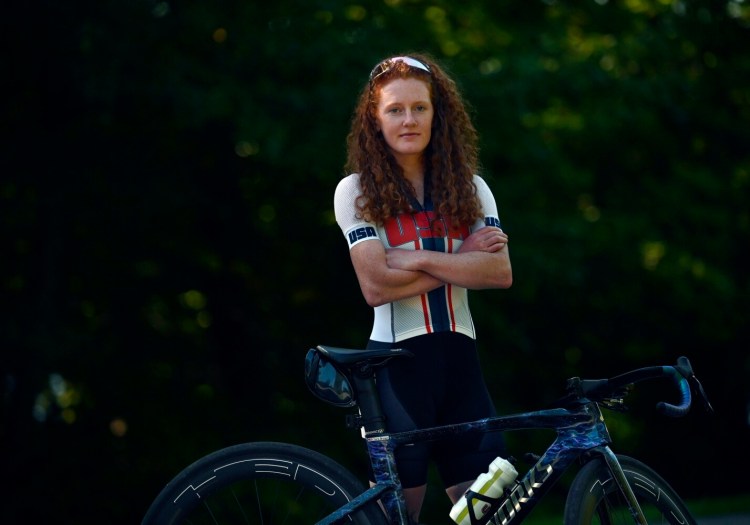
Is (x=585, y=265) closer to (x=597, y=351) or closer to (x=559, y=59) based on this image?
(x=559, y=59)

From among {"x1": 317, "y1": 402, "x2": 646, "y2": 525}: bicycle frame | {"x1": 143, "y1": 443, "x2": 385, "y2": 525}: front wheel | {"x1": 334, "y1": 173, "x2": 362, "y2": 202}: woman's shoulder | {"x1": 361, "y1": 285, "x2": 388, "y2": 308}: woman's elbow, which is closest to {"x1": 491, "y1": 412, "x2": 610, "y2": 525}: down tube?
{"x1": 317, "y1": 402, "x2": 646, "y2": 525}: bicycle frame

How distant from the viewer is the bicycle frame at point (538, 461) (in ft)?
9.66

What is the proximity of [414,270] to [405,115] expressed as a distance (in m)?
0.43

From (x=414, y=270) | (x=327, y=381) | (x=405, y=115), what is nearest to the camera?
(x=327, y=381)

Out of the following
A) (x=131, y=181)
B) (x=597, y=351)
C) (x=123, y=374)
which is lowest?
(x=597, y=351)

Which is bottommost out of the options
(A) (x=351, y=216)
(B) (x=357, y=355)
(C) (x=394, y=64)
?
(B) (x=357, y=355)

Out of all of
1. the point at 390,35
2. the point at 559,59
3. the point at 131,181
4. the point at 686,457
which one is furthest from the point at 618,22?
the point at 686,457

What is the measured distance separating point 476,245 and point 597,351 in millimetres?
11229

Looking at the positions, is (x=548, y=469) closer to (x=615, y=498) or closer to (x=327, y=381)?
(x=615, y=498)

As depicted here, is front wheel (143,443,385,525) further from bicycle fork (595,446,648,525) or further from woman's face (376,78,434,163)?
woman's face (376,78,434,163)

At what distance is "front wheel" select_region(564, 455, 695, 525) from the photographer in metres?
2.92

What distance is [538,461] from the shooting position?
301cm

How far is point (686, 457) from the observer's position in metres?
16.3

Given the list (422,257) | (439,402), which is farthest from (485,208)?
(439,402)
